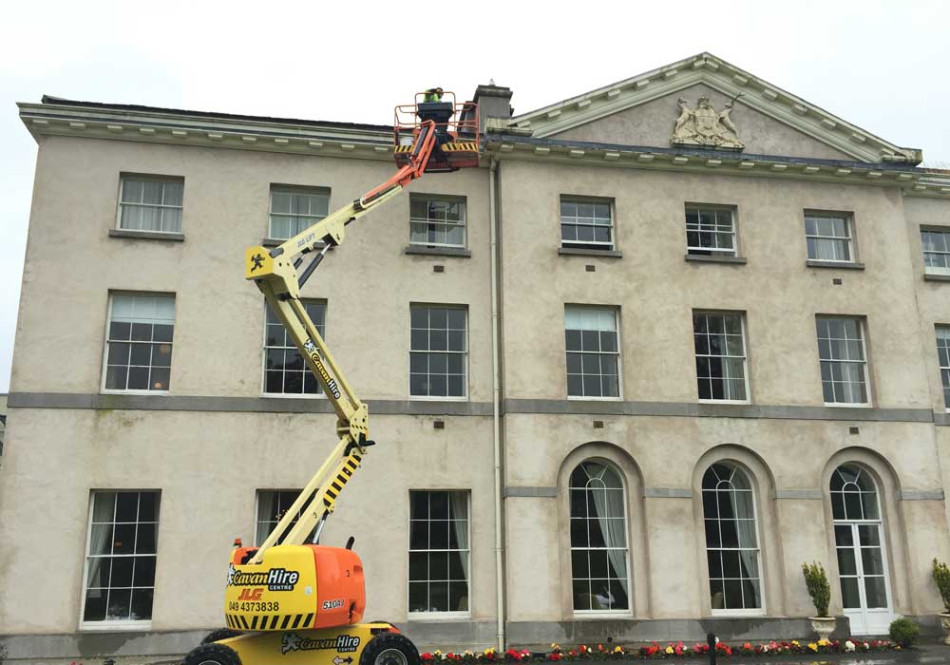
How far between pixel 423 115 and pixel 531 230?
12.0ft

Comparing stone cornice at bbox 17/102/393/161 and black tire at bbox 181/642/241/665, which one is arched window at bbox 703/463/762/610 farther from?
black tire at bbox 181/642/241/665

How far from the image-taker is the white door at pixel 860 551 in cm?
1934

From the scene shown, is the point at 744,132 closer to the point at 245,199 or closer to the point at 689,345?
the point at 689,345

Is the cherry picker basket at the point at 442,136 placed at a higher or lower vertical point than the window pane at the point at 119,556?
higher

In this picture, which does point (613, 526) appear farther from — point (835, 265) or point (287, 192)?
point (287, 192)

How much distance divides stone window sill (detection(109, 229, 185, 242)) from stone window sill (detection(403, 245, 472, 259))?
5.11m

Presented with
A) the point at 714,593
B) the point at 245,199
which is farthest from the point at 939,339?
the point at 245,199

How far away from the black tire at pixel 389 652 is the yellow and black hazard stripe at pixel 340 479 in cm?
215

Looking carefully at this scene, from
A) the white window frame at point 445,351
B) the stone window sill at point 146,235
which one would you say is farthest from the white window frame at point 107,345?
the white window frame at point 445,351

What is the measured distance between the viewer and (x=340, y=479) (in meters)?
13.5

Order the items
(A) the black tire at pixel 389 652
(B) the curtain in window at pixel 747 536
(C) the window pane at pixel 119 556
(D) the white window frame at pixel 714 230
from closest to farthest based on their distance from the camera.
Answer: (A) the black tire at pixel 389 652 < (C) the window pane at pixel 119 556 < (B) the curtain in window at pixel 747 536 < (D) the white window frame at pixel 714 230

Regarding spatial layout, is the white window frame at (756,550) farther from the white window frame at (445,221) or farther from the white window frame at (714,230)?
the white window frame at (445,221)

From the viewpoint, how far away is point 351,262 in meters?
19.4

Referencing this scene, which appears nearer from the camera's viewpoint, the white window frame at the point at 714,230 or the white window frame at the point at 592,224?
the white window frame at the point at 592,224
